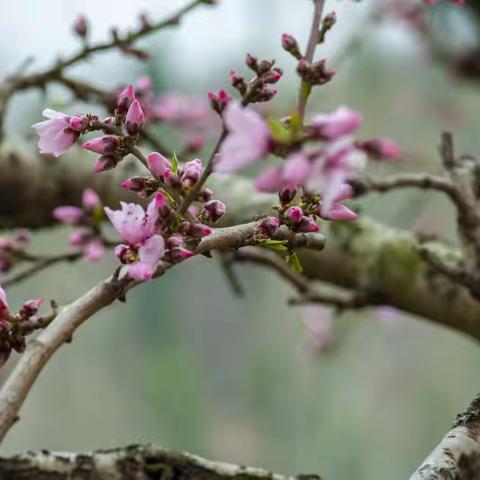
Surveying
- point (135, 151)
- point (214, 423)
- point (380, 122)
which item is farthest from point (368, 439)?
point (135, 151)

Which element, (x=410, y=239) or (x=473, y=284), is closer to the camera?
(x=473, y=284)

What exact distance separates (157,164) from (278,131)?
0.15m

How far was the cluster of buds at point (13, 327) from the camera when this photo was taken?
22.9 inches

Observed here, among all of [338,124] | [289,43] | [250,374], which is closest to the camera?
[338,124]

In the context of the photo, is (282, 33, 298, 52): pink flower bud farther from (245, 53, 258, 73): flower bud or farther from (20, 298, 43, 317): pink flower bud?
(20, 298, 43, 317): pink flower bud

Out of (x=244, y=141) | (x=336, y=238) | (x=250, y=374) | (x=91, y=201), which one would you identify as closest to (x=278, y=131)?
(x=244, y=141)

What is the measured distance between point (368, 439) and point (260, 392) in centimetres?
163

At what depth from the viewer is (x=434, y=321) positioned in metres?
1.18

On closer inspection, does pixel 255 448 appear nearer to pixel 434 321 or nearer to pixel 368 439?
pixel 368 439

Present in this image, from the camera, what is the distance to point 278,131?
457mm

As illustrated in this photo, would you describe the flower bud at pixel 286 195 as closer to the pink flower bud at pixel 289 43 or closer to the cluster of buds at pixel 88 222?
the pink flower bud at pixel 289 43

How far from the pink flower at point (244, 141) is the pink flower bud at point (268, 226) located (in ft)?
0.45

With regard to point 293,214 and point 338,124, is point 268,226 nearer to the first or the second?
point 293,214

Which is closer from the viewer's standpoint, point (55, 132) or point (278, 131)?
point (278, 131)
